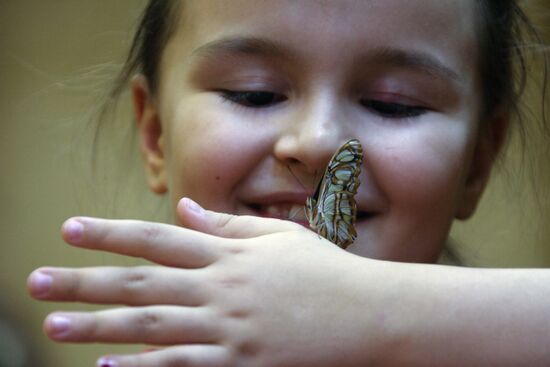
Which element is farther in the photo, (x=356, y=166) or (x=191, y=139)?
(x=191, y=139)

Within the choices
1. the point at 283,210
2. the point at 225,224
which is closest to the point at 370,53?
the point at 283,210

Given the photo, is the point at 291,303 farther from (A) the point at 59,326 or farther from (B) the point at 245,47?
(B) the point at 245,47

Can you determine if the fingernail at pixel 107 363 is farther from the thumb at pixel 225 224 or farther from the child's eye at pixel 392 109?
the child's eye at pixel 392 109

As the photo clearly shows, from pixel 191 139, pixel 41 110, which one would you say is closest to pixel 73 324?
pixel 191 139

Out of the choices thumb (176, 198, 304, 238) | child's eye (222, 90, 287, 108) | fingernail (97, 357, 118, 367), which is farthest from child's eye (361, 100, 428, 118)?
fingernail (97, 357, 118, 367)

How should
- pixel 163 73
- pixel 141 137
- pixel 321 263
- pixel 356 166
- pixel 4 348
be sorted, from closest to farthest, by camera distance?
pixel 321 263 → pixel 356 166 → pixel 163 73 → pixel 141 137 → pixel 4 348

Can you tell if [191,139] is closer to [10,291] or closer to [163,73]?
[163,73]

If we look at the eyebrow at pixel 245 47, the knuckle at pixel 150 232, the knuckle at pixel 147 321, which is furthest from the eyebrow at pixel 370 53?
the knuckle at pixel 147 321
